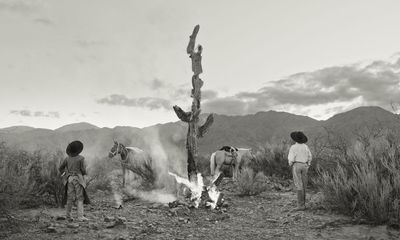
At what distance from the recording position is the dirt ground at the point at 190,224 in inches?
269

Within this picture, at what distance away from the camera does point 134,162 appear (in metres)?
14.3

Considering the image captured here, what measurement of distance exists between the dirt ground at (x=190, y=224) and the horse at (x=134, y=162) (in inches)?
149

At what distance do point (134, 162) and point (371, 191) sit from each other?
9.11 m

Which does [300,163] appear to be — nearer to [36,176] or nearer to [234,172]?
[234,172]

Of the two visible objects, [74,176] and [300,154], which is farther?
[300,154]

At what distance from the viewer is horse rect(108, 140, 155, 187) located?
1407cm

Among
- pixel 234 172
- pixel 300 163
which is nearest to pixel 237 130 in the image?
pixel 234 172

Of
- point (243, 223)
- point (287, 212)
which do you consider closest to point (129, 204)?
point (243, 223)

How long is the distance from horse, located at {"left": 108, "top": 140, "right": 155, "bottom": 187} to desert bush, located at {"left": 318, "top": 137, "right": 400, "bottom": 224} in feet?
24.4

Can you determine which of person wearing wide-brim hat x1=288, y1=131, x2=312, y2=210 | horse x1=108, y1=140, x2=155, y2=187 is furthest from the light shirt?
horse x1=108, y1=140, x2=155, y2=187

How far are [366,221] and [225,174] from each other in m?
8.25

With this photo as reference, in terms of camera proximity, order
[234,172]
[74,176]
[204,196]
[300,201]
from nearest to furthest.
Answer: [74,176] < [300,201] < [204,196] < [234,172]

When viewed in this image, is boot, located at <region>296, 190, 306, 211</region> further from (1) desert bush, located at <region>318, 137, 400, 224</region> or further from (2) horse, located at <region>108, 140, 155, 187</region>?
(2) horse, located at <region>108, 140, 155, 187</region>

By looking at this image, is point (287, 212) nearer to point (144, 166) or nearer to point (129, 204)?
point (129, 204)
